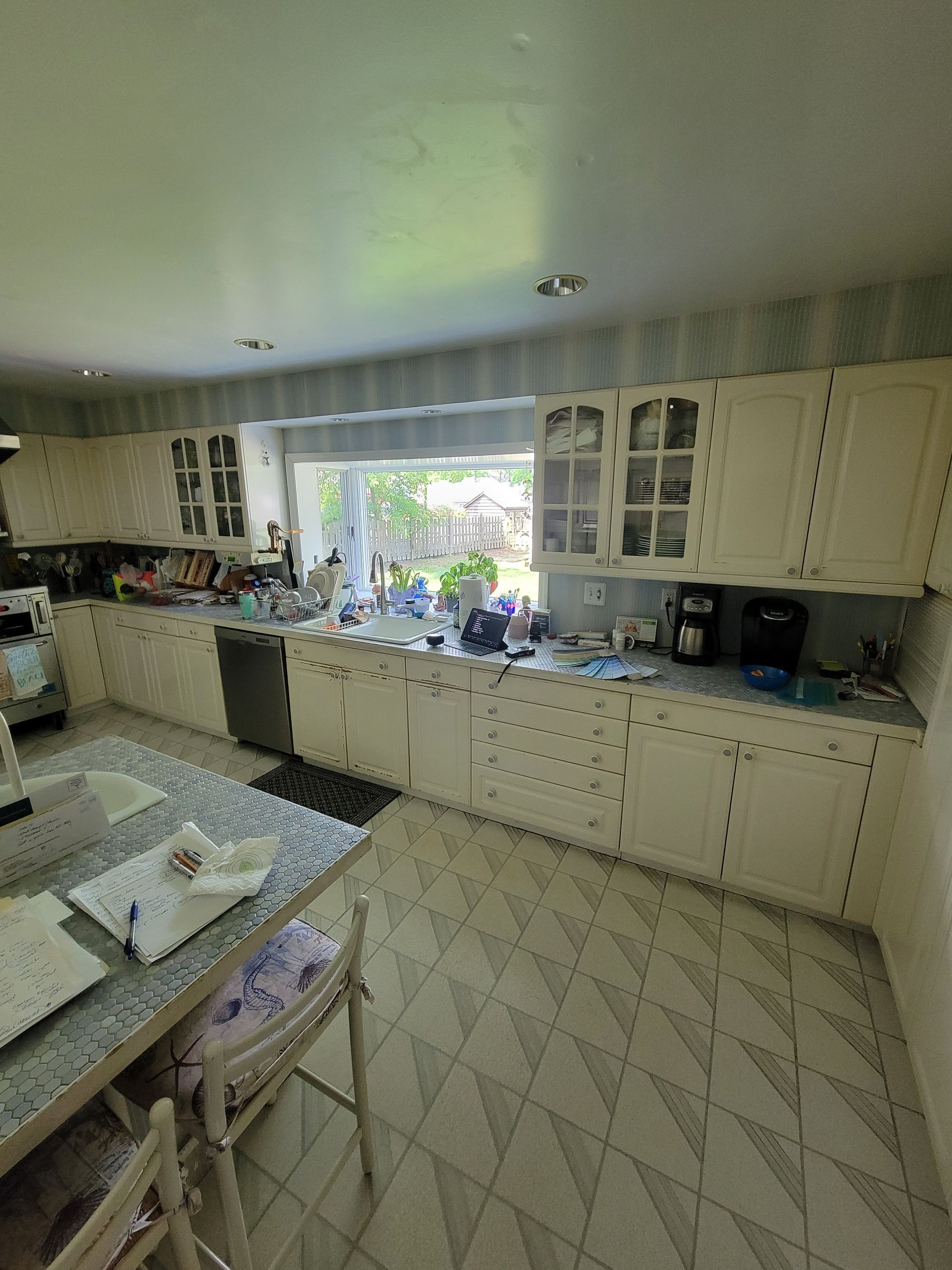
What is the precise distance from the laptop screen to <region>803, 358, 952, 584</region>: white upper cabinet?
1.35m

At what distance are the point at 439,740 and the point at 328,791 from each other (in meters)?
0.77

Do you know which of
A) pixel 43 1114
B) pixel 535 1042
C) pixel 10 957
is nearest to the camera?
pixel 43 1114

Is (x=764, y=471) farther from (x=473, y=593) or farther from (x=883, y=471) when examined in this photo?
(x=473, y=593)

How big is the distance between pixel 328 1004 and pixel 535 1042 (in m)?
0.84

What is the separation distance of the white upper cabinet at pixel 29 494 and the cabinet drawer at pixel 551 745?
369 cm

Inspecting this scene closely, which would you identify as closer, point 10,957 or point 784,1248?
point 10,957

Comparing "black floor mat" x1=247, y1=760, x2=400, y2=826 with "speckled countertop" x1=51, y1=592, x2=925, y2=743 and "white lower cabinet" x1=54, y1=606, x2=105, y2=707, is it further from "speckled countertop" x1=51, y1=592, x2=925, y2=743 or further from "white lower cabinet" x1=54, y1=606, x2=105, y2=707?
"white lower cabinet" x1=54, y1=606, x2=105, y2=707

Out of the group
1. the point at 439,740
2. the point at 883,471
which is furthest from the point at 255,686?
the point at 883,471

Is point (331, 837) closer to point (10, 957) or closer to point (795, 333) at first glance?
point (10, 957)

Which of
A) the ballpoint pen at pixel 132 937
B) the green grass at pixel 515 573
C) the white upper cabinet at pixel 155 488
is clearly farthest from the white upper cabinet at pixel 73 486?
the ballpoint pen at pixel 132 937

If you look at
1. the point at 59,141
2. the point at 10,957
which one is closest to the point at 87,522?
the point at 59,141

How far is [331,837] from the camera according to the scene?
130 centimetres

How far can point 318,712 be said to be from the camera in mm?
3008

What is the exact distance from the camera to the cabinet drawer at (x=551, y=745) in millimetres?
2223
